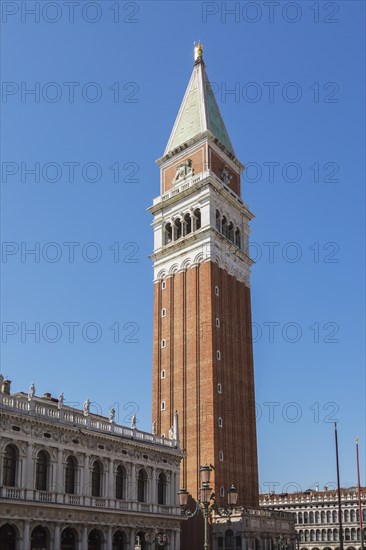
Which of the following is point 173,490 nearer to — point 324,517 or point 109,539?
point 109,539

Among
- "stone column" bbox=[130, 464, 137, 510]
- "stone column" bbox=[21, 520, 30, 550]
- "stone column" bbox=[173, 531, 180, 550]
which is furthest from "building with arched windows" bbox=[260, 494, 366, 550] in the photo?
"stone column" bbox=[21, 520, 30, 550]

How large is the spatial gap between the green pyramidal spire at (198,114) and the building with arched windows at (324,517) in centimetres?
5948

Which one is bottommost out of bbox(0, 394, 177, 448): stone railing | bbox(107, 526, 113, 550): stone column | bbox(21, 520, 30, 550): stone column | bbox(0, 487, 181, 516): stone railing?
bbox(107, 526, 113, 550): stone column

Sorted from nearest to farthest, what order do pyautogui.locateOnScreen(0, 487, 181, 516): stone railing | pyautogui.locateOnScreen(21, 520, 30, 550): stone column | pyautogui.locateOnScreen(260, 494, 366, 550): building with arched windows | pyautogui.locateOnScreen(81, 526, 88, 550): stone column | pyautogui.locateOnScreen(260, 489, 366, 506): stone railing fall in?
pyautogui.locateOnScreen(21, 520, 30, 550): stone column, pyautogui.locateOnScreen(0, 487, 181, 516): stone railing, pyautogui.locateOnScreen(81, 526, 88, 550): stone column, pyautogui.locateOnScreen(260, 494, 366, 550): building with arched windows, pyautogui.locateOnScreen(260, 489, 366, 506): stone railing

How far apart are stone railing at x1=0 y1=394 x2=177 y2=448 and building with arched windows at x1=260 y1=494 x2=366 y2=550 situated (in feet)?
197

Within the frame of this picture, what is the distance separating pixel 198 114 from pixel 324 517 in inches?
2646

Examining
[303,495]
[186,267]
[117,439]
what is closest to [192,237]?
[186,267]

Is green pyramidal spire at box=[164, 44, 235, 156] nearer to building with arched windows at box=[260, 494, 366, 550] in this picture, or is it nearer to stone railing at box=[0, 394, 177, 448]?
stone railing at box=[0, 394, 177, 448]

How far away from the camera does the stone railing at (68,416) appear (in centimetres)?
4188

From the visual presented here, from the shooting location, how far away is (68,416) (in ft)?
151

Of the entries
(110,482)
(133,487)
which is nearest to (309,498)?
(133,487)

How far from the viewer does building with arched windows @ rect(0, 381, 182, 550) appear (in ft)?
135

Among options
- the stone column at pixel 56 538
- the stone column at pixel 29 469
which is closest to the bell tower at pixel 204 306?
the stone column at pixel 56 538

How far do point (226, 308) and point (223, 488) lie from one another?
1870cm
